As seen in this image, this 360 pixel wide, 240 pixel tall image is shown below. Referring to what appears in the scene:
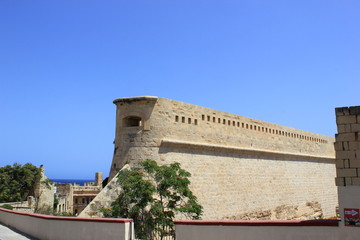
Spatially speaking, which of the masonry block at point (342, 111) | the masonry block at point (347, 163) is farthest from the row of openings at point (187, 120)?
the masonry block at point (347, 163)

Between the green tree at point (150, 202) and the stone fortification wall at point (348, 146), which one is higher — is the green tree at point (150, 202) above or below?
below

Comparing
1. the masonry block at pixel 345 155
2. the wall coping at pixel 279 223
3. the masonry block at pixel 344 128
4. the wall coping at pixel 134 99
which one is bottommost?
the wall coping at pixel 279 223

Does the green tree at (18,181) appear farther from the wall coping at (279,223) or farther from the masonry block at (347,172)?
the masonry block at (347,172)

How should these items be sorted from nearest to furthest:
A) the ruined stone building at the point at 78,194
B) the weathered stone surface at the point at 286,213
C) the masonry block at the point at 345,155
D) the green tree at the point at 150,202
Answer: the masonry block at the point at 345,155 < the green tree at the point at 150,202 < the weathered stone surface at the point at 286,213 < the ruined stone building at the point at 78,194

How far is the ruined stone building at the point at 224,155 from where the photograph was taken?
508 inches

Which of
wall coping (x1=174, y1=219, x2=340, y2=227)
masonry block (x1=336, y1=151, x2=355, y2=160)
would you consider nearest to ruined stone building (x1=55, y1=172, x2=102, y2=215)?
wall coping (x1=174, y1=219, x2=340, y2=227)

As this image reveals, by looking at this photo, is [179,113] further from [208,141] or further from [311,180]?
[311,180]

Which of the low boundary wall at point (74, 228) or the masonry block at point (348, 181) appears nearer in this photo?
the masonry block at point (348, 181)

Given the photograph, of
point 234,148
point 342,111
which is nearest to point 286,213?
point 234,148

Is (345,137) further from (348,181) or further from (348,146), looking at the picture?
(348,181)

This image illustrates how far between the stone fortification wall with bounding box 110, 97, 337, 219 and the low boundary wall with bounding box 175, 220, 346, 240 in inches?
248

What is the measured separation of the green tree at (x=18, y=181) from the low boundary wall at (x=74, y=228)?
52.2ft

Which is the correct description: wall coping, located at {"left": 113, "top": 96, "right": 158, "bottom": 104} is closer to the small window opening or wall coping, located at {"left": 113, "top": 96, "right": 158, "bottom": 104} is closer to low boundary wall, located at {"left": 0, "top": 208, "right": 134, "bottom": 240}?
the small window opening

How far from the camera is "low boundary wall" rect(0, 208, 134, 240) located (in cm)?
673
